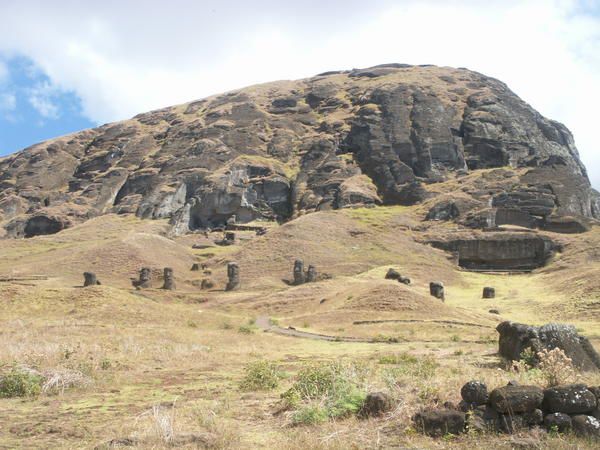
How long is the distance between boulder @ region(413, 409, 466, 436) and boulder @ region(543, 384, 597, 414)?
3.99ft

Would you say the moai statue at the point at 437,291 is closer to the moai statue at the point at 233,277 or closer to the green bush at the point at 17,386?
the moai statue at the point at 233,277

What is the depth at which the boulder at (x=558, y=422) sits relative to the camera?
7825mm

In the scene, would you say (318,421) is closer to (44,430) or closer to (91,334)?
(44,430)

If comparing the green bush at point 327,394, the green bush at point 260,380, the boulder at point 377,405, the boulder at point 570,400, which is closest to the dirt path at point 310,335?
the green bush at point 260,380

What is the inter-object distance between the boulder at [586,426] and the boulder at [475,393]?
1.19 meters

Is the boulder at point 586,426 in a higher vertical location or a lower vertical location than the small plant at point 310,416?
higher

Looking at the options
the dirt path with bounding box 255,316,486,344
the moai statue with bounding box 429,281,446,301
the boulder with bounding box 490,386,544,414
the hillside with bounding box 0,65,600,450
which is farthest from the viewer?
the moai statue with bounding box 429,281,446,301

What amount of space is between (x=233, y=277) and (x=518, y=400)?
169ft

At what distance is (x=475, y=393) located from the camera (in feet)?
28.0

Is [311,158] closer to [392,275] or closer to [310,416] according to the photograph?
[392,275]

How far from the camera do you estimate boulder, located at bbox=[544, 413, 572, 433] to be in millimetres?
7825

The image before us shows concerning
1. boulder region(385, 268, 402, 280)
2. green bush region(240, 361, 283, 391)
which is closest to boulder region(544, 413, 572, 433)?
green bush region(240, 361, 283, 391)

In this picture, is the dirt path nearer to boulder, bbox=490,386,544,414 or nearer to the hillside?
the hillside

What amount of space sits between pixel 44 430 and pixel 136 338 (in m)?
11.8
